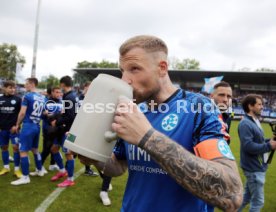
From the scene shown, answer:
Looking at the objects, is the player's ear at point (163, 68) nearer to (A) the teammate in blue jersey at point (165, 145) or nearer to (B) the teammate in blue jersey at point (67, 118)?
(A) the teammate in blue jersey at point (165, 145)

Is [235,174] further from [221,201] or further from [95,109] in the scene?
[95,109]

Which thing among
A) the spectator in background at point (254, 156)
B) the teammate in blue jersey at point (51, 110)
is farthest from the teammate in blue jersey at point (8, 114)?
the spectator in background at point (254, 156)

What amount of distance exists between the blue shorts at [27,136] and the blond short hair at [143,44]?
536cm

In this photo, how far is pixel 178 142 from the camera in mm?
1432

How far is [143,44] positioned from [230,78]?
40.7m

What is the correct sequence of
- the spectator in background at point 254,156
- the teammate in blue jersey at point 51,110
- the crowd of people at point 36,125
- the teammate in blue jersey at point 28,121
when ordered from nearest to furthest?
the spectator in background at point 254,156
the crowd of people at point 36,125
the teammate in blue jersey at point 28,121
the teammate in blue jersey at point 51,110

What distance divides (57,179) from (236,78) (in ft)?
122

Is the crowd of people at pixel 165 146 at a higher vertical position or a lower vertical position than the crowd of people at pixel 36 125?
higher

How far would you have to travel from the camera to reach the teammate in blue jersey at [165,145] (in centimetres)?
108

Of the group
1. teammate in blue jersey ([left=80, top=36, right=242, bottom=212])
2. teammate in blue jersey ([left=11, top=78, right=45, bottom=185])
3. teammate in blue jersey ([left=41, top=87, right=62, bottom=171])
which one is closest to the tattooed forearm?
teammate in blue jersey ([left=80, top=36, right=242, bottom=212])

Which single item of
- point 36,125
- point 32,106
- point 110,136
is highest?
point 110,136

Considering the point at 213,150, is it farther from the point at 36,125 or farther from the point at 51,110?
the point at 51,110

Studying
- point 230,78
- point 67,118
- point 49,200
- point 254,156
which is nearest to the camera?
point 254,156

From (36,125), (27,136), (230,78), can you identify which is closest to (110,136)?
Answer: (27,136)
